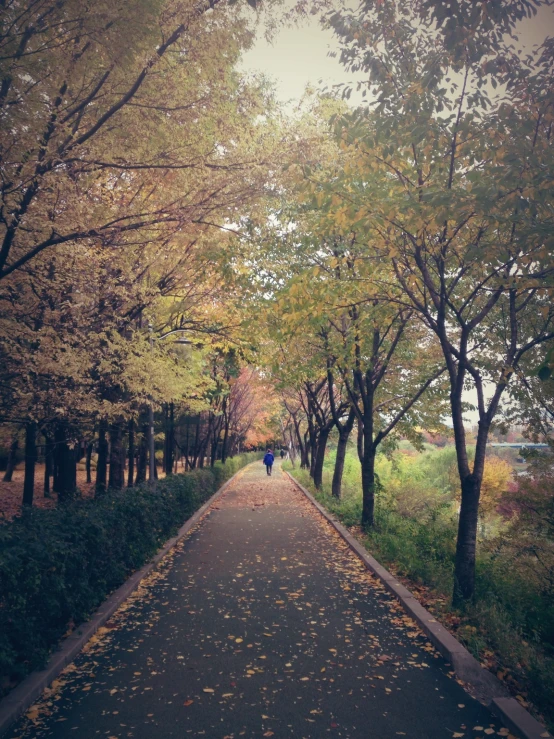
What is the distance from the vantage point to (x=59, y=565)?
4.98 metres

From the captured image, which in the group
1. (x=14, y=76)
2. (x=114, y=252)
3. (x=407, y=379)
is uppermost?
(x=14, y=76)

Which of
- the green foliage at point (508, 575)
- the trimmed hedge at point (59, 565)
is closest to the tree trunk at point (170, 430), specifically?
the green foliage at point (508, 575)

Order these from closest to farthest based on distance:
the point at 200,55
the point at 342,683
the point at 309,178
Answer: the point at 342,683
the point at 200,55
the point at 309,178

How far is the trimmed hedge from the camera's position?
4.21 metres

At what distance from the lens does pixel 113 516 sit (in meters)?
7.39

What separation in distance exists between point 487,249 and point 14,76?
209 inches

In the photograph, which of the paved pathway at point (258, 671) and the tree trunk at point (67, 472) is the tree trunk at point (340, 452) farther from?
the paved pathway at point (258, 671)

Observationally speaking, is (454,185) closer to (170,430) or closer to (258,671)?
(258,671)

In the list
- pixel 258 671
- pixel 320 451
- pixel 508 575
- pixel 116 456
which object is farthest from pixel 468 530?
pixel 320 451

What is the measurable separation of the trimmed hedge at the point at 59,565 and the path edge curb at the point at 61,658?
0.32 ft

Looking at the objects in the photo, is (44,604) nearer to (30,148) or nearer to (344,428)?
(30,148)

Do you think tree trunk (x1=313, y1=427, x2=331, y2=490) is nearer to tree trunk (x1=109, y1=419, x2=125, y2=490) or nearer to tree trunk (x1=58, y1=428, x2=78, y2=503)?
tree trunk (x1=109, y1=419, x2=125, y2=490)

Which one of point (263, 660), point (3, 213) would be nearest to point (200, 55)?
point (3, 213)

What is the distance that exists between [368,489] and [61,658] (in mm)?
8872
